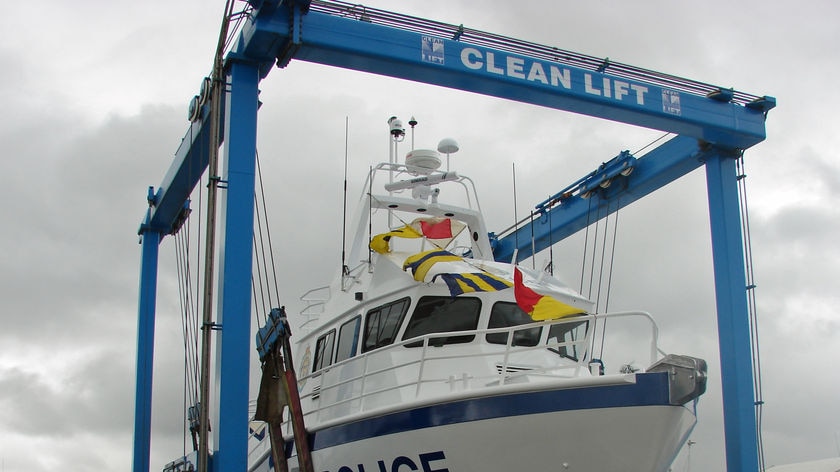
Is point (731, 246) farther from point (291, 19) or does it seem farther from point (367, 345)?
point (291, 19)

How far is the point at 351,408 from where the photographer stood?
11.2 meters

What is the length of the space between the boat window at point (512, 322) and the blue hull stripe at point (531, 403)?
6.21 ft

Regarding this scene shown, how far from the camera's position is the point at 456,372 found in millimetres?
10586

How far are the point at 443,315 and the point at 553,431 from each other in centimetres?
262

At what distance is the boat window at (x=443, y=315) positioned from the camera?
439 inches

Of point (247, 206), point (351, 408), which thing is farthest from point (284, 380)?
point (247, 206)

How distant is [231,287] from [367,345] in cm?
186

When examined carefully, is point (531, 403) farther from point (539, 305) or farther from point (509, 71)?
point (509, 71)

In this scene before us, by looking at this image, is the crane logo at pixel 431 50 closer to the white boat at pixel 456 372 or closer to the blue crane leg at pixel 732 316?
the white boat at pixel 456 372

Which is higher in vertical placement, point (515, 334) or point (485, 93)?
point (485, 93)

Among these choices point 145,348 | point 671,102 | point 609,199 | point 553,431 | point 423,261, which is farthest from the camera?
point 145,348

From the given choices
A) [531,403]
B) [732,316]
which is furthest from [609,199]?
[531,403]

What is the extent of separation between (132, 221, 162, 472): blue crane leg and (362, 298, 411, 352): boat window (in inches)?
284

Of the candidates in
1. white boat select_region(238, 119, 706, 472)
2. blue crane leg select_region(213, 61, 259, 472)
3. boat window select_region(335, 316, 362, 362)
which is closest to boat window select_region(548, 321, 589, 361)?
white boat select_region(238, 119, 706, 472)
